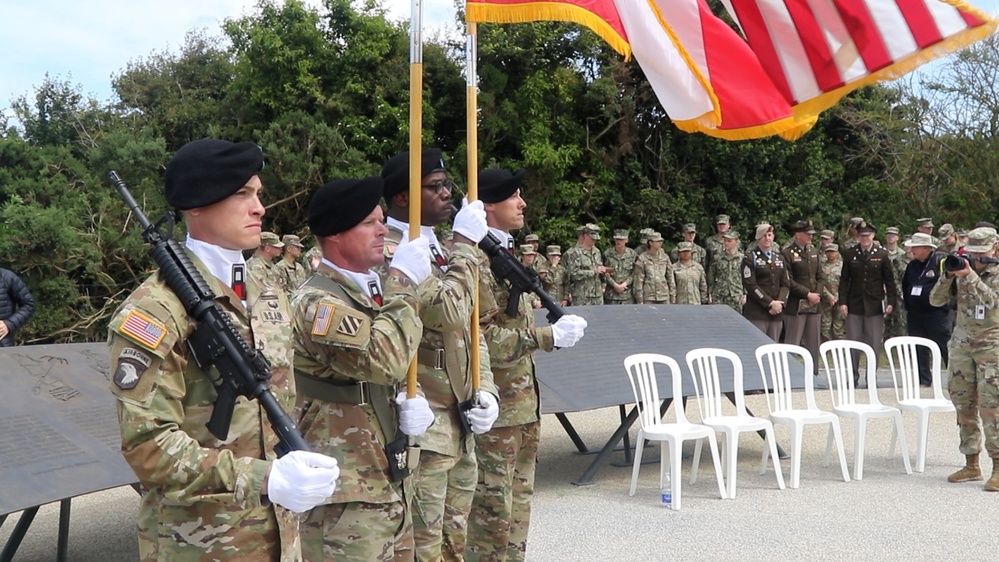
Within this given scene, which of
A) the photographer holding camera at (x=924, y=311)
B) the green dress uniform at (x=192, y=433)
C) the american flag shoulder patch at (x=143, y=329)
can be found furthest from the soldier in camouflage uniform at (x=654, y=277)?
the american flag shoulder patch at (x=143, y=329)

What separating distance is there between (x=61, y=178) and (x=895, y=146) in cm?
1740

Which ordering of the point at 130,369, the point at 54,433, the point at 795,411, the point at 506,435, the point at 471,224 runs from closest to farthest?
the point at 130,369
the point at 471,224
the point at 506,435
the point at 54,433
the point at 795,411

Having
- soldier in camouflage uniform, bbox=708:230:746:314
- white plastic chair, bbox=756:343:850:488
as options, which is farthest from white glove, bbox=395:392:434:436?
soldier in camouflage uniform, bbox=708:230:746:314

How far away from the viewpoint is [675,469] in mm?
6371

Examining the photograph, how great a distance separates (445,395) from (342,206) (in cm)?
92

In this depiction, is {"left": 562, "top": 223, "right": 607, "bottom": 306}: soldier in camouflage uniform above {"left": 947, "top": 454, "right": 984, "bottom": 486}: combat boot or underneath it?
above

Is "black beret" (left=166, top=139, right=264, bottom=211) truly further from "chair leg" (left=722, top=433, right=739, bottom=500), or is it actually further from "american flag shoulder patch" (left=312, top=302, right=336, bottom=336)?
"chair leg" (left=722, top=433, right=739, bottom=500)

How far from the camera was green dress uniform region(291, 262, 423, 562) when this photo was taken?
9.45 feet

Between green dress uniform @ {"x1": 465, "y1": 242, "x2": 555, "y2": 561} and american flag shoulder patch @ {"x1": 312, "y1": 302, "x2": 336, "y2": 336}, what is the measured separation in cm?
133

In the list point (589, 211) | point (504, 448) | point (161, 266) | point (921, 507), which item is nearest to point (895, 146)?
point (589, 211)

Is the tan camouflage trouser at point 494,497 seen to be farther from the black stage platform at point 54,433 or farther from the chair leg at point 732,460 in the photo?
the chair leg at point 732,460

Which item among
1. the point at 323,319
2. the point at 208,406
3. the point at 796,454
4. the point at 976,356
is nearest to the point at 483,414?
the point at 323,319

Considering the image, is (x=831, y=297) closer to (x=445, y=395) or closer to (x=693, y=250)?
(x=693, y=250)

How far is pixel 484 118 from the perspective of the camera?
19172 millimetres
